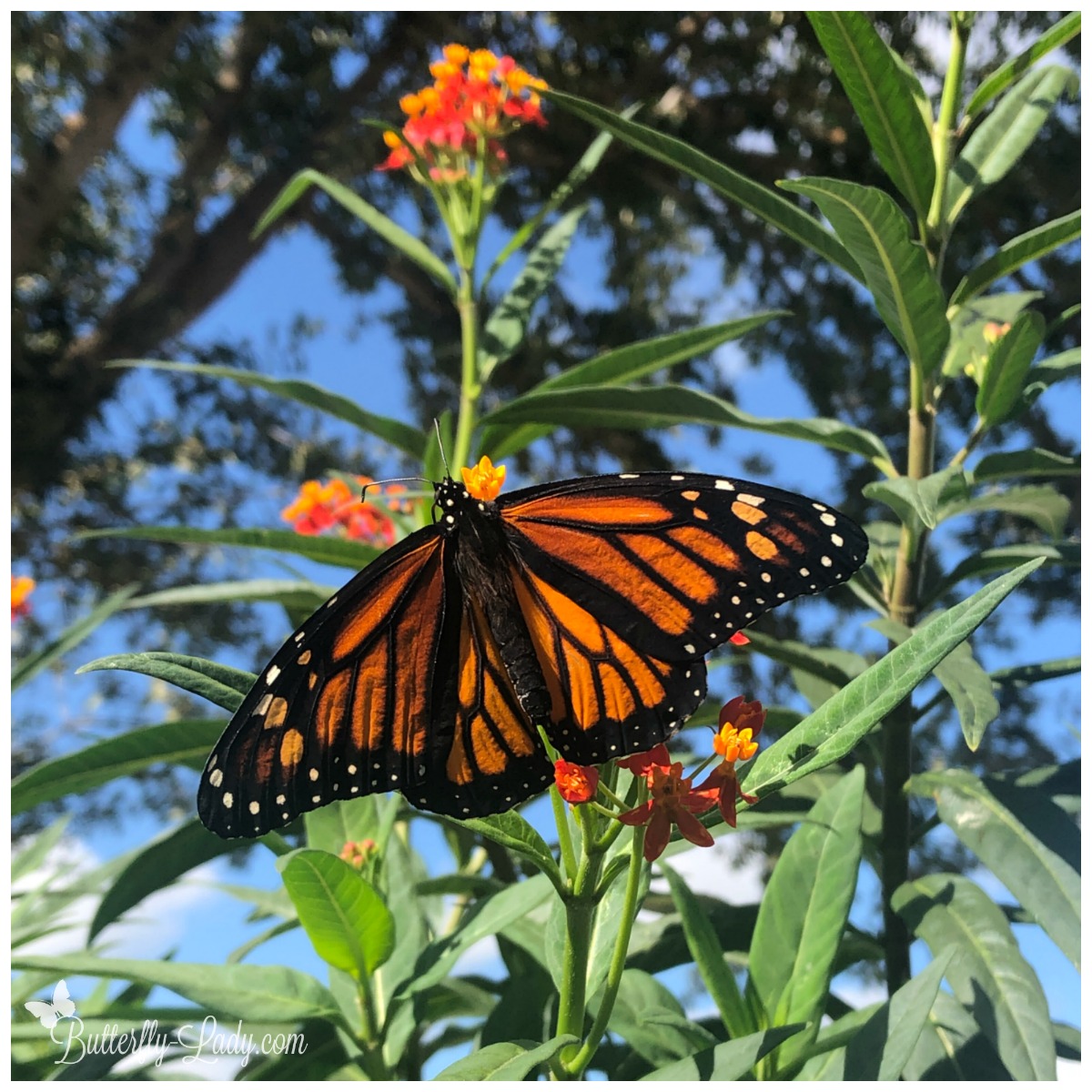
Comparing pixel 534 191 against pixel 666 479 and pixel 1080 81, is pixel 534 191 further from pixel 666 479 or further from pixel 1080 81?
pixel 666 479

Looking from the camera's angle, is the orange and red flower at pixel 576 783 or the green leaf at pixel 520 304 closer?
the orange and red flower at pixel 576 783

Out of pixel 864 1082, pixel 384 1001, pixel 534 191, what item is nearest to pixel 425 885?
pixel 384 1001

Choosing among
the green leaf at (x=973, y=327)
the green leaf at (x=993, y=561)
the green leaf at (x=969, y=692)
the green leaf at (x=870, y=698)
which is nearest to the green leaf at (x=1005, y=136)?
the green leaf at (x=973, y=327)

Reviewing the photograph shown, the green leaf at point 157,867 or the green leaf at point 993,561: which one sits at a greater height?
the green leaf at point 993,561

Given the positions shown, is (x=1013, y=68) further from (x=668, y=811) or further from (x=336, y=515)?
(x=336, y=515)

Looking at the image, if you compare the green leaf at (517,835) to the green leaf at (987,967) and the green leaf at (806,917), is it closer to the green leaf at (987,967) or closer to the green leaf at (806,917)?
the green leaf at (806,917)
